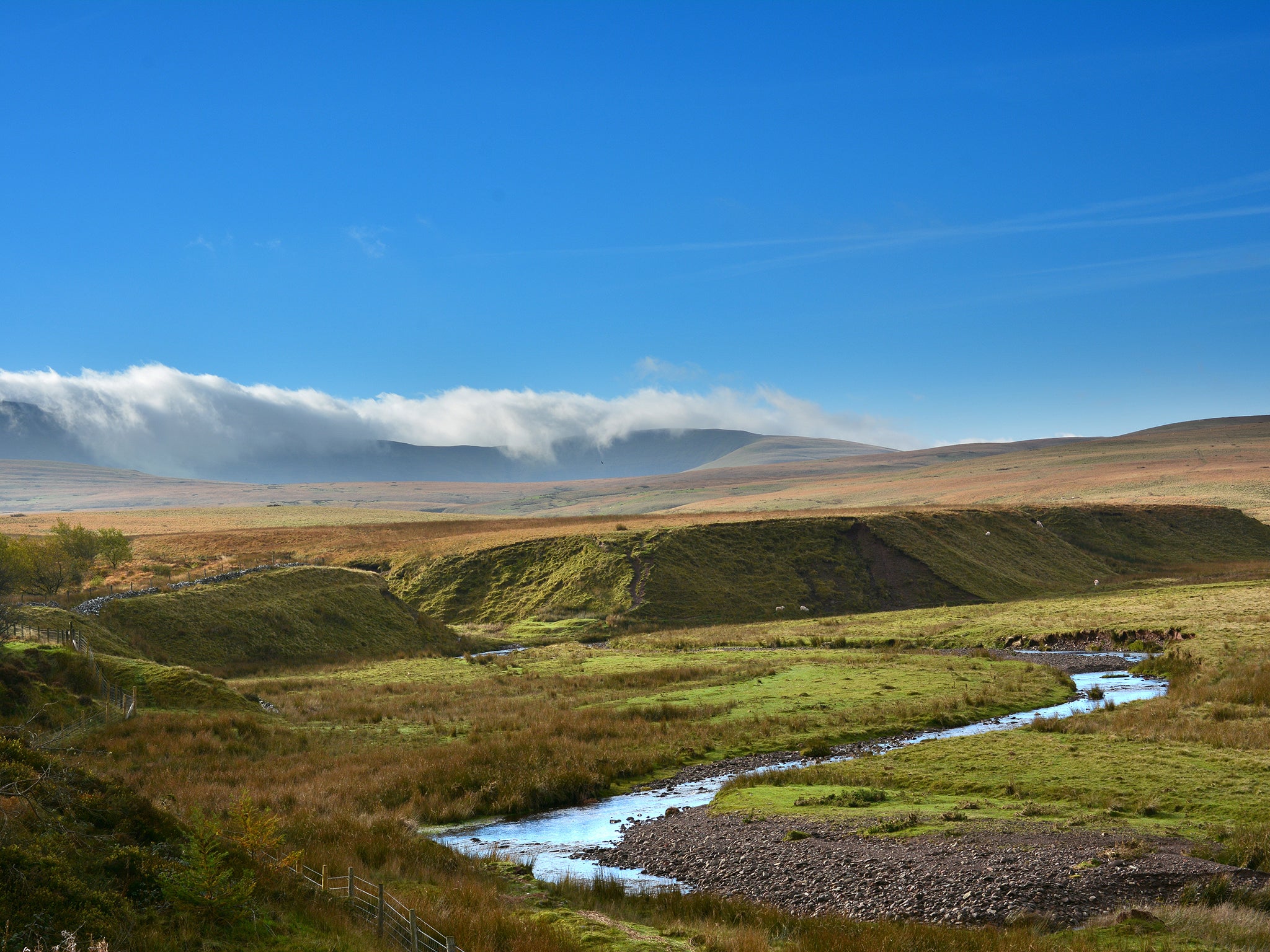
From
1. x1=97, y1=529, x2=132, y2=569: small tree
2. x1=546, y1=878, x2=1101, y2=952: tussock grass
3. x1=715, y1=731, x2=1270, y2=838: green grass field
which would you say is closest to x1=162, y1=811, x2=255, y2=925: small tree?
x1=546, y1=878, x2=1101, y2=952: tussock grass

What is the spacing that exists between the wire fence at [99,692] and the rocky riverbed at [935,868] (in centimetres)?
1600

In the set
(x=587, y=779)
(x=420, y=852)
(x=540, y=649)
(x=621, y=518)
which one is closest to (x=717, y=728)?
(x=587, y=779)

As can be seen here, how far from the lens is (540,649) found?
6047cm

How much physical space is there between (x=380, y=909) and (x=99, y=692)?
23.7m

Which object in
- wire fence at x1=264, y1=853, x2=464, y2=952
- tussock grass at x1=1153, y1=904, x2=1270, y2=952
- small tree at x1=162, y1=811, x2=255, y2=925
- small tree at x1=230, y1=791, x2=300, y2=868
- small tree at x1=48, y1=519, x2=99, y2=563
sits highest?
small tree at x1=48, y1=519, x2=99, y2=563

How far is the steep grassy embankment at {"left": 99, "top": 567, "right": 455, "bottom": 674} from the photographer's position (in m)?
50.2

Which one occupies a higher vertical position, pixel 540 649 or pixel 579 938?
pixel 579 938

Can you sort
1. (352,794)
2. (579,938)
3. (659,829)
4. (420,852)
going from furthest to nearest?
(352,794), (659,829), (420,852), (579,938)

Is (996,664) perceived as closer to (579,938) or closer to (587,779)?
(587,779)

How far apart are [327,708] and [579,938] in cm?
2633

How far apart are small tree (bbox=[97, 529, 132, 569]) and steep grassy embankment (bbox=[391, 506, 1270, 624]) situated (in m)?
23.9

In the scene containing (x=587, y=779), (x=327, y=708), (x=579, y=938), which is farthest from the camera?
(x=327, y=708)

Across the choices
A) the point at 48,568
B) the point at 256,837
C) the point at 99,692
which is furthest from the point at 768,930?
the point at 48,568

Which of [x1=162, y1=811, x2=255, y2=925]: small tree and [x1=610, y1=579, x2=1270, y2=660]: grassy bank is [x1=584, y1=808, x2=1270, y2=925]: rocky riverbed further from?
[x1=610, y1=579, x2=1270, y2=660]: grassy bank
